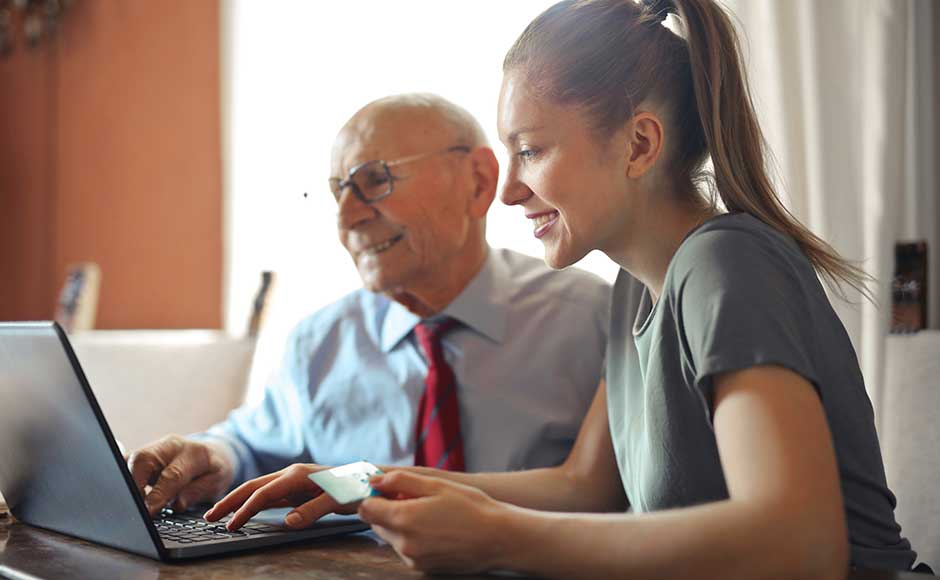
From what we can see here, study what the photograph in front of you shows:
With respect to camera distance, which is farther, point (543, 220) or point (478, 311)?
point (478, 311)

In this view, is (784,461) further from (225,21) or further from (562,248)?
(225,21)

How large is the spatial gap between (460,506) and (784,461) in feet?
0.90

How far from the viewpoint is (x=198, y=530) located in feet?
3.45

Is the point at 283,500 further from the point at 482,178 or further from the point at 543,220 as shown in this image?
the point at 482,178

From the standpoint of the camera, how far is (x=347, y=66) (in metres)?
2.84

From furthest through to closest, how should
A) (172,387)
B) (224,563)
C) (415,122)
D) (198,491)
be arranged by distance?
(172,387), (415,122), (198,491), (224,563)

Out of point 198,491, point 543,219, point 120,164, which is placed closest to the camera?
point 543,219

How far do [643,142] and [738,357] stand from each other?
349 mm

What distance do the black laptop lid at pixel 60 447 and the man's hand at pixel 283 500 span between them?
5.2 inches

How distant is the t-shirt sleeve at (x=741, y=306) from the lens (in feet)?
2.70

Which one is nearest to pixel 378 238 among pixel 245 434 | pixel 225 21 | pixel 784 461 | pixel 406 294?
pixel 406 294

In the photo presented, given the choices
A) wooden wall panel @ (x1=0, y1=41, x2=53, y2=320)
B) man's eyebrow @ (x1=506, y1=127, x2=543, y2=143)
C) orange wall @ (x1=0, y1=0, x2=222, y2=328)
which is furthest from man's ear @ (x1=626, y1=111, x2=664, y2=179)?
wooden wall panel @ (x1=0, y1=41, x2=53, y2=320)

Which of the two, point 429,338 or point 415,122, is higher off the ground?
point 415,122

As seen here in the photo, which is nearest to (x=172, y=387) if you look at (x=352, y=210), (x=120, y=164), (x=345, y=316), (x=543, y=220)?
(x=345, y=316)
